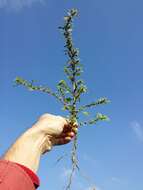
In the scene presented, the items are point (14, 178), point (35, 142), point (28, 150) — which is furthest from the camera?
point (35, 142)

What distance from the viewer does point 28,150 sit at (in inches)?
105

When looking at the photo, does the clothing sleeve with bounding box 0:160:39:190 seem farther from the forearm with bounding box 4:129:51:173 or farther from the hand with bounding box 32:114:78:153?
the hand with bounding box 32:114:78:153

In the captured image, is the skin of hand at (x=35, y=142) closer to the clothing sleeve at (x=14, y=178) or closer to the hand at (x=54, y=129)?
the hand at (x=54, y=129)

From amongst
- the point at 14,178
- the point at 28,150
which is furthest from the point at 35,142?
the point at 14,178

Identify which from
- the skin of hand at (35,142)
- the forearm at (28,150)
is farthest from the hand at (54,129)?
the forearm at (28,150)

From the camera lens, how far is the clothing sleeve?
2.08m

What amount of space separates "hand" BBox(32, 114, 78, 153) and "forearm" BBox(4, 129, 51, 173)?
0.55ft

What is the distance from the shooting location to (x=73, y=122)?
4551mm

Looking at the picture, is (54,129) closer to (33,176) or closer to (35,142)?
(35,142)

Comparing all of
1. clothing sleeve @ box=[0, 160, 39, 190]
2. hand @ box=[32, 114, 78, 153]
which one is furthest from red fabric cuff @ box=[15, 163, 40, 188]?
hand @ box=[32, 114, 78, 153]

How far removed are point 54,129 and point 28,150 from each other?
88 cm

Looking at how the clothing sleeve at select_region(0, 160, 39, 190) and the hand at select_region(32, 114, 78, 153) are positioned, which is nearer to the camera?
the clothing sleeve at select_region(0, 160, 39, 190)

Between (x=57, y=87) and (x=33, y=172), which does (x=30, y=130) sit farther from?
(x=57, y=87)

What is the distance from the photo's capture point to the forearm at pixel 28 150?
2.49m
